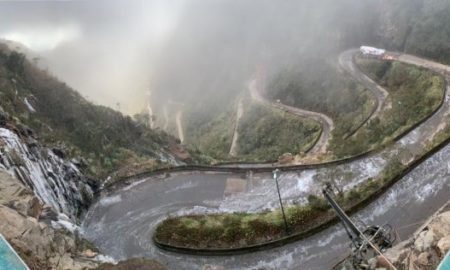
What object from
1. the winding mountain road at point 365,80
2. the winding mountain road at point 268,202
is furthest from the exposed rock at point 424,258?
the winding mountain road at point 365,80

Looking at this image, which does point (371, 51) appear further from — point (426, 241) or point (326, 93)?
point (426, 241)

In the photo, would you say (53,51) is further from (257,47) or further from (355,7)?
(355,7)

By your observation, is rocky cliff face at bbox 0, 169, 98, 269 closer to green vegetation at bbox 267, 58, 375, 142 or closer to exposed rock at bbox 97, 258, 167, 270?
exposed rock at bbox 97, 258, 167, 270

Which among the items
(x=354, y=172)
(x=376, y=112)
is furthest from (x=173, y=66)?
(x=354, y=172)

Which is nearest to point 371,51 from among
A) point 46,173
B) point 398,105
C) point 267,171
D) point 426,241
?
point 398,105

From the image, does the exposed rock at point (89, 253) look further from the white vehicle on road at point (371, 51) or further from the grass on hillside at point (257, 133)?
the white vehicle on road at point (371, 51)

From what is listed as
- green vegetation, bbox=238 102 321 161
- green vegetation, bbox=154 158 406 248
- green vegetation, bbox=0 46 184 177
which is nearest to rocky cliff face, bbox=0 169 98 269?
green vegetation, bbox=154 158 406 248

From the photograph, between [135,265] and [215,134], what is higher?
[215,134]
